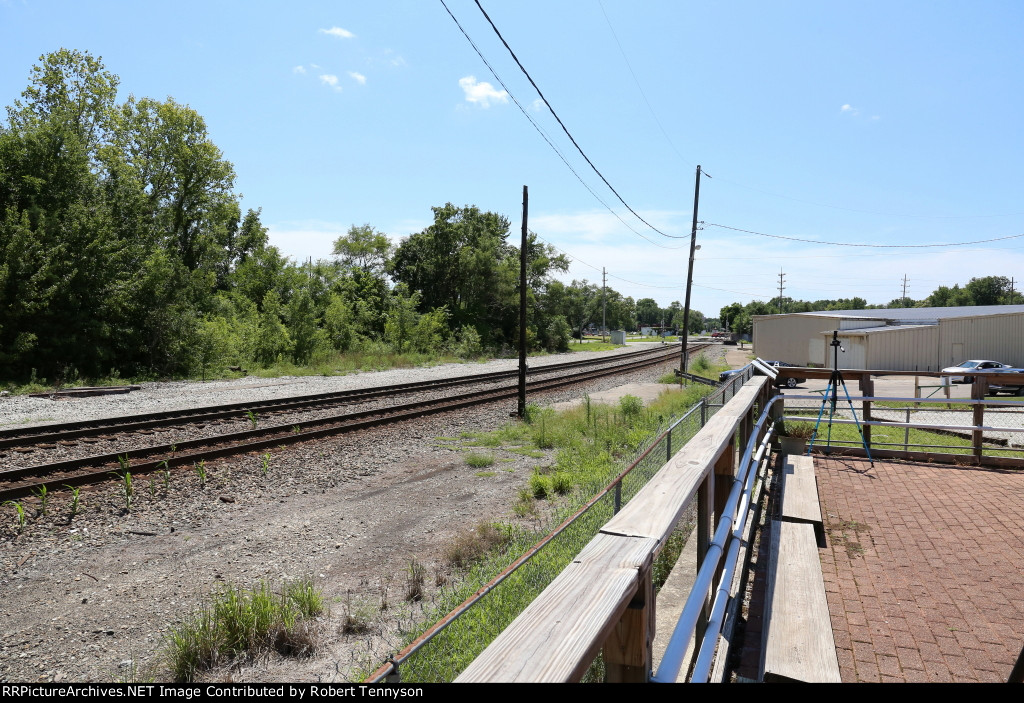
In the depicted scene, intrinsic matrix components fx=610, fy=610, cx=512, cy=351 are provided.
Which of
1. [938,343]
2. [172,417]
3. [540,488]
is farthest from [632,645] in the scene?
[938,343]

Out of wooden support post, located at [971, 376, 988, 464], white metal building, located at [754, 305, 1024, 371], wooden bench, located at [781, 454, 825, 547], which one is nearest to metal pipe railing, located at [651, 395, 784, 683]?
wooden bench, located at [781, 454, 825, 547]

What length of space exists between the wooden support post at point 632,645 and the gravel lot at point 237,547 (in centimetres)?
342

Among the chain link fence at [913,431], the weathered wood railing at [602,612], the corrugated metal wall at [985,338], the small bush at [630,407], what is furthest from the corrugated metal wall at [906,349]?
the weathered wood railing at [602,612]

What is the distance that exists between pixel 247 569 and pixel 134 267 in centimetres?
2546

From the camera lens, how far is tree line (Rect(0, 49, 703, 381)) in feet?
74.8

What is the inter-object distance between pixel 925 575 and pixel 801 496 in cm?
134

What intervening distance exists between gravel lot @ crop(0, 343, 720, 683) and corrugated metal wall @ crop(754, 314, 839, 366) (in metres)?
38.1

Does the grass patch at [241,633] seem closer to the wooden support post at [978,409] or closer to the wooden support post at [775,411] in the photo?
the wooden support post at [775,411]

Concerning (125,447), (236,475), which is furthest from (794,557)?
(125,447)

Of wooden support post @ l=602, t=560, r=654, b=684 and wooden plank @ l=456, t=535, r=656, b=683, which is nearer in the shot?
wooden plank @ l=456, t=535, r=656, b=683

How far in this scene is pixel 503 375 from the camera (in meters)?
28.6

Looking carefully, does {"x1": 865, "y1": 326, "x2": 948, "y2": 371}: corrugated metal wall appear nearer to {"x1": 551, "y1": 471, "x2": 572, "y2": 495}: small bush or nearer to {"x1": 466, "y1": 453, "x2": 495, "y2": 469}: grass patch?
{"x1": 466, "y1": 453, "x2": 495, "y2": 469}: grass patch

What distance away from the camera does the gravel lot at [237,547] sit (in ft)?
15.3

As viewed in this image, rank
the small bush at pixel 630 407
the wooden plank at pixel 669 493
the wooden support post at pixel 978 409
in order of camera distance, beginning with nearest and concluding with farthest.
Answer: the wooden plank at pixel 669 493
the wooden support post at pixel 978 409
the small bush at pixel 630 407
